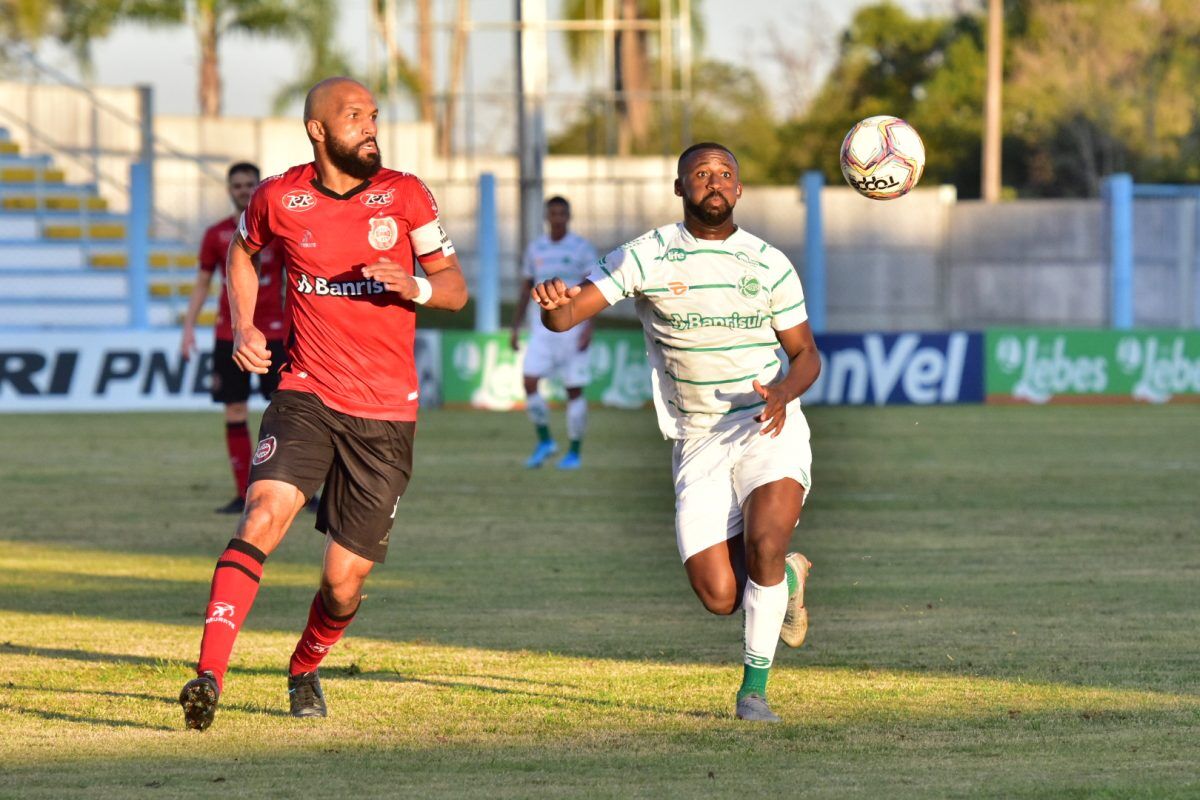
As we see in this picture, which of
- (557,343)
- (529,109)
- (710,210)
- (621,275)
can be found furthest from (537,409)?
(529,109)

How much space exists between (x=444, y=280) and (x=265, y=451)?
0.87 meters

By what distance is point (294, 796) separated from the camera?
6086 millimetres

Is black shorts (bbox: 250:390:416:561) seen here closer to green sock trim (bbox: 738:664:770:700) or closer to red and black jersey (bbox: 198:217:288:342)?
green sock trim (bbox: 738:664:770:700)

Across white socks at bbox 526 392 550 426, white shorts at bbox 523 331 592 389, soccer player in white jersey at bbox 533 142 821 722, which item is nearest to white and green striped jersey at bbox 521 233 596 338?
white shorts at bbox 523 331 592 389

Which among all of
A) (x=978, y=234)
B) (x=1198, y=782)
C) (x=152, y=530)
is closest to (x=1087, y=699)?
(x=1198, y=782)

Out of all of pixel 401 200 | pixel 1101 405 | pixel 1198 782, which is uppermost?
pixel 401 200

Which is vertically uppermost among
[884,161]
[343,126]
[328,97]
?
[328,97]

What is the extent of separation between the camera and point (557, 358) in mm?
18781

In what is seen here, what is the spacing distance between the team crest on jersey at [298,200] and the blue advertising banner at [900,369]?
2030 centimetres

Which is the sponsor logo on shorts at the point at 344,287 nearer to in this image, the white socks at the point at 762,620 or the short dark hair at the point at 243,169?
the white socks at the point at 762,620

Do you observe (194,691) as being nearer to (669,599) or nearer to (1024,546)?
(669,599)

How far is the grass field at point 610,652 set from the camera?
6477 mm

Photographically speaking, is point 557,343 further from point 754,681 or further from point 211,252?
point 754,681

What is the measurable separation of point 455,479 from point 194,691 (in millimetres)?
10952
